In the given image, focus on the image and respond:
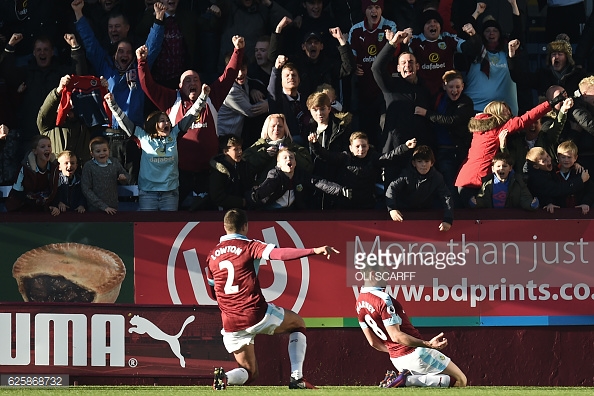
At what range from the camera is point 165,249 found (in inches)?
542

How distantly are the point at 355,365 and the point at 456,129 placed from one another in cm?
289

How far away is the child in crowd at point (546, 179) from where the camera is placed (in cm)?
1365

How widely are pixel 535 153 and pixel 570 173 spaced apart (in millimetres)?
437

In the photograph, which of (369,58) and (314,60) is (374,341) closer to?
(314,60)

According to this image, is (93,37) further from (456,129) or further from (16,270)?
(456,129)

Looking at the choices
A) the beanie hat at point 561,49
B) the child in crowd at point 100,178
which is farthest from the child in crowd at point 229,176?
the beanie hat at point 561,49

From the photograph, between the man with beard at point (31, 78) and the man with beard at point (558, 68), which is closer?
the man with beard at point (558, 68)

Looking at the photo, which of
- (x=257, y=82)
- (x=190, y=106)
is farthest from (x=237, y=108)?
(x=190, y=106)

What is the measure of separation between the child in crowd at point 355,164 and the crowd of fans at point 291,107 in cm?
2

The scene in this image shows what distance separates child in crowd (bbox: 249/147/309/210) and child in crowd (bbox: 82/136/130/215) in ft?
4.92

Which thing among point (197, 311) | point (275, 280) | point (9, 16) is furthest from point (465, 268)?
point (9, 16)

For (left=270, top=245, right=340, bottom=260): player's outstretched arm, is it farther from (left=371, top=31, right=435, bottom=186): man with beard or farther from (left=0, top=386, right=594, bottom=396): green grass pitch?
(left=371, top=31, right=435, bottom=186): man with beard

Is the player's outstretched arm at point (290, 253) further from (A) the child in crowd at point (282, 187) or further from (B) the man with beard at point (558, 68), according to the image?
(B) the man with beard at point (558, 68)

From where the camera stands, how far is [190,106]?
14.4 m
